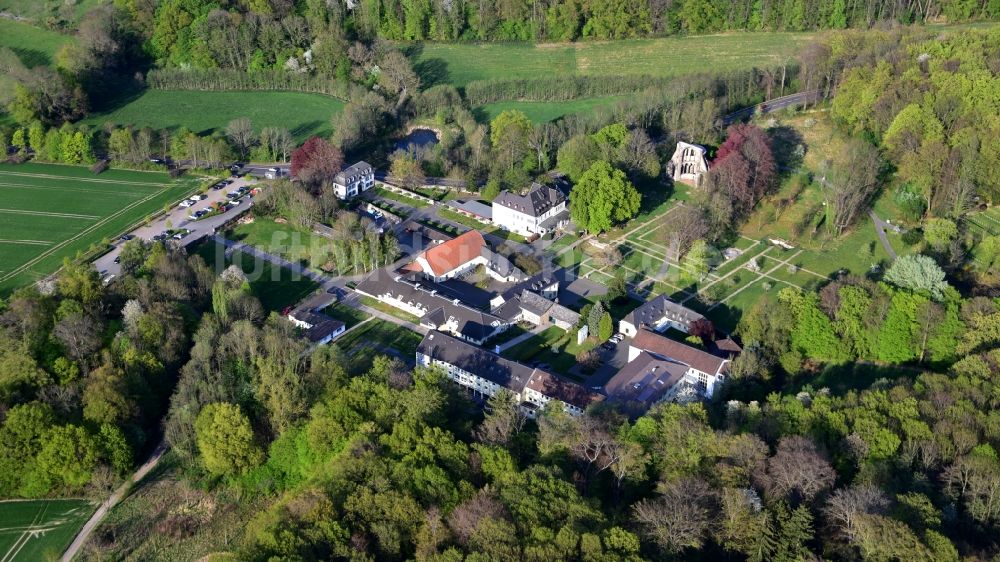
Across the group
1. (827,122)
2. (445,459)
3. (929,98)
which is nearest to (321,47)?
(827,122)

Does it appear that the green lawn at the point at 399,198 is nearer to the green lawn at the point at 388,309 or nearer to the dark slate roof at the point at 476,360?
the green lawn at the point at 388,309

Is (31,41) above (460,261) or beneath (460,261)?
above

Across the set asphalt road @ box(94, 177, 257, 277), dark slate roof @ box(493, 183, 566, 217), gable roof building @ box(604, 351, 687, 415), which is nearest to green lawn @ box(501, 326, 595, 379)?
gable roof building @ box(604, 351, 687, 415)

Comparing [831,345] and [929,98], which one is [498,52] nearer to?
[929,98]

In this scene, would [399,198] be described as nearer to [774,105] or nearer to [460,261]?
[460,261]

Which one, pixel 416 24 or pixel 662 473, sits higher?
pixel 416 24

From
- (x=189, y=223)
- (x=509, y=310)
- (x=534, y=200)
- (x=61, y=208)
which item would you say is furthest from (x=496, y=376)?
(x=61, y=208)
